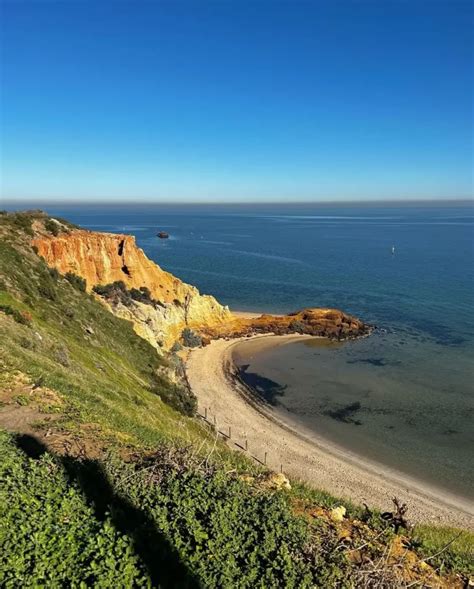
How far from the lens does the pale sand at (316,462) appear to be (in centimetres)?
2408

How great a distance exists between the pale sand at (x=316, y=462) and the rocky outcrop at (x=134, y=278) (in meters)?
9.67

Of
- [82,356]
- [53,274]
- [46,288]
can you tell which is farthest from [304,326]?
[82,356]

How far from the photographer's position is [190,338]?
52.4 meters

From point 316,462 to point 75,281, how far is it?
26.3m

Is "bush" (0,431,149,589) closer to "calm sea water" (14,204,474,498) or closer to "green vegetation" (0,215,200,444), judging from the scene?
"green vegetation" (0,215,200,444)

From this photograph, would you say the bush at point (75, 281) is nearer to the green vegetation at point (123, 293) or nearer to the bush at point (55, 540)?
the green vegetation at point (123, 293)

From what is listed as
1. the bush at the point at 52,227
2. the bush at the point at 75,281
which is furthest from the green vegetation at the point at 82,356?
the bush at the point at 52,227

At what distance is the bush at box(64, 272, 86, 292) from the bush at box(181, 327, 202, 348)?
50.7 ft

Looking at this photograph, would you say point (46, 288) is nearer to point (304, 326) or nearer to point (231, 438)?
point (231, 438)

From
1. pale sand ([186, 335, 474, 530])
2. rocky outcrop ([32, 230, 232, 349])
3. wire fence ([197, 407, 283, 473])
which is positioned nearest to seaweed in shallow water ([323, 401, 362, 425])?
pale sand ([186, 335, 474, 530])

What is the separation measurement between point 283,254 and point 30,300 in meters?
100.0

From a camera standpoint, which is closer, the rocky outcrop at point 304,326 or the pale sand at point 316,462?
the pale sand at point 316,462

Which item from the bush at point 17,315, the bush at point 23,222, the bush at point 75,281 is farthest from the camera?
the bush at point 75,281

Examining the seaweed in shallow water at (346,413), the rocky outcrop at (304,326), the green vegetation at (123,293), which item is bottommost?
the seaweed in shallow water at (346,413)
